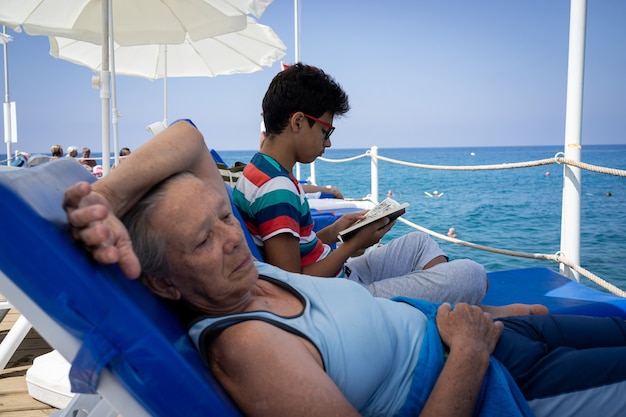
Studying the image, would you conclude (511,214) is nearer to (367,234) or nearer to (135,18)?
(135,18)

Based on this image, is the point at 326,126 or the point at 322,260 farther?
the point at 326,126

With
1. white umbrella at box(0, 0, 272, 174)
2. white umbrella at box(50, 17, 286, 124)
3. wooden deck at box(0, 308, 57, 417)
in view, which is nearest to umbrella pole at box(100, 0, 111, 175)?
white umbrella at box(0, 0, 272, 174)

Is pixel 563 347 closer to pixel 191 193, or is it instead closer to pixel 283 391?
pixel 283 391

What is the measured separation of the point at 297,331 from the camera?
3.39ft

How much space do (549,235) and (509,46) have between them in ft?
154

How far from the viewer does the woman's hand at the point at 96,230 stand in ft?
2.71

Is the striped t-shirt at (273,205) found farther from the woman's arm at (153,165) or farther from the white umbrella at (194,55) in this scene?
the white umbrella at (194,55)

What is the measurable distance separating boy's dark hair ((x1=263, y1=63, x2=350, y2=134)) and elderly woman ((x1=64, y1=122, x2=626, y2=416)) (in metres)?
0.74

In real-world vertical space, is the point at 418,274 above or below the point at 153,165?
below

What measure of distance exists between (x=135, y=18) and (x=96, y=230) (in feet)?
19.0

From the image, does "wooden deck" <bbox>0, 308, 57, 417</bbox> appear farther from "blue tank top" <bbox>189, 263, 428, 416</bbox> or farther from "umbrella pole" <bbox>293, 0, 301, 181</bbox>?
"umbrella pole" <bbox>293, 0, 301, 181</bbox>

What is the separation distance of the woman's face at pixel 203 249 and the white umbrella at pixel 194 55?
23.9ft

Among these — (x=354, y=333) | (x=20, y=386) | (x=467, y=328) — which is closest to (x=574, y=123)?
(x=467, y=328)

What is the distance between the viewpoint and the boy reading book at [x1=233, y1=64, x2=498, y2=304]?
188 cm
